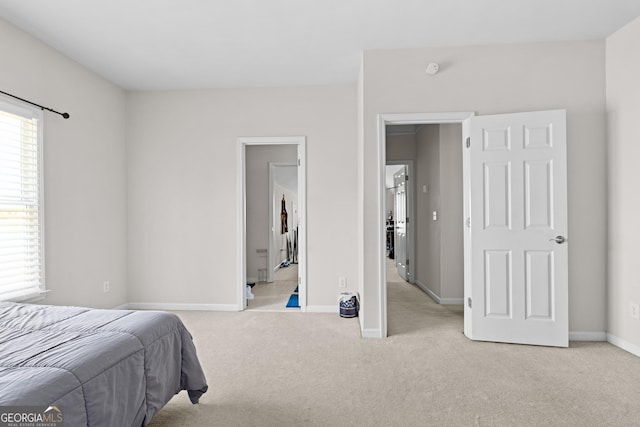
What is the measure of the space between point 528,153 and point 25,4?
409 centimetres

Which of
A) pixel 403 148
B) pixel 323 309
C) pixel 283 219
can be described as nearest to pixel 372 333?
pixel 323 309

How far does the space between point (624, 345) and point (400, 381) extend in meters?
2.05

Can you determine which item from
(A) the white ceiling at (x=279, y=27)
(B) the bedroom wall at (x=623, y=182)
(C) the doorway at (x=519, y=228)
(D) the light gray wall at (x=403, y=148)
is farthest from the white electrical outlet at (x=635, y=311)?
(D) the light gray wall at (x=403, y=148)

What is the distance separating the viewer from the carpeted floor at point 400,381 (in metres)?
2.05

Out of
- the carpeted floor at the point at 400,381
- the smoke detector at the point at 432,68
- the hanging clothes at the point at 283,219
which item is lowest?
the carpeted floor at the point at 400,381

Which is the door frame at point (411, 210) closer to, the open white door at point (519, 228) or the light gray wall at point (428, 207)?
the light gray wall at point (428, 207)

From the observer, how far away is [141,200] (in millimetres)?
4469

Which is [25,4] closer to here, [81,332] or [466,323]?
[81,332]

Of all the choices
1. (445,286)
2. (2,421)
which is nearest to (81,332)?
(2,421)

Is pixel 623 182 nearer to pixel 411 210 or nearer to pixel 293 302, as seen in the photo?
pixel 411 210

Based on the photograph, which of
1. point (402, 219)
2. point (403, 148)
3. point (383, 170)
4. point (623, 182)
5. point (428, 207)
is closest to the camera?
point (623, 182)

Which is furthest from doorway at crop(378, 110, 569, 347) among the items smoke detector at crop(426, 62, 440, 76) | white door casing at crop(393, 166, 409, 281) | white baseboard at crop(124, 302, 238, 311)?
white door casing at crop(393, 166, 409, 281)

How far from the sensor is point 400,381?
2.47m

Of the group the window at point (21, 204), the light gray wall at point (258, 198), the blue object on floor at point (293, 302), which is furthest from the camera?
the light gray wall at point (258, 198)
